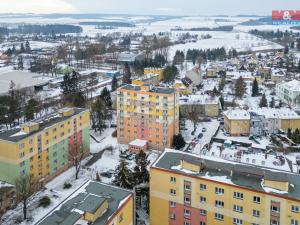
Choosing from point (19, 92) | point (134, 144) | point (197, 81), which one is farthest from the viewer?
point (197, 81)

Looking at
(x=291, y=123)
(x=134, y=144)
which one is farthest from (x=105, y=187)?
(x=291, y=123)

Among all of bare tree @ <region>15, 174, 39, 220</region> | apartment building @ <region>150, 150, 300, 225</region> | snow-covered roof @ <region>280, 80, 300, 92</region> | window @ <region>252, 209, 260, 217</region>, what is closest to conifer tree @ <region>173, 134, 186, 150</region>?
apartment building @ <region>150, 150, 300, 225</region>

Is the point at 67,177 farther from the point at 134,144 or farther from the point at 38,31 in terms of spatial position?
the point at 38,31

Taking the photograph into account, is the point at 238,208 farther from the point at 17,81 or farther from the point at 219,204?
the point at 17,81

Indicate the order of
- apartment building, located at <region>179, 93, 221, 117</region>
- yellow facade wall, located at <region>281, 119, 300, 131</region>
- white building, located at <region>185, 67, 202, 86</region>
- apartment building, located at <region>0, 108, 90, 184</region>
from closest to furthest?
apartment building, located at <region>0, 108, 90, 184</region>
yellow facade wall, located at <region>281, 119, 300, 131</region>
apartment building, located at <region>179, 93, 221, 117</region>
white building, located at <region>185, 67, 202, 86</region>

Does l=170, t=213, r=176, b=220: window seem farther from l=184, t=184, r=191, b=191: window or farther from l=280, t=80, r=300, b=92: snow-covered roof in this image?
l=280, t=80, r=300, b=92: snow-covered roof

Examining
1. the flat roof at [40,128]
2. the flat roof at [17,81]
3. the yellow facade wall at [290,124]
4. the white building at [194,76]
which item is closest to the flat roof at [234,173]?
the flat roof at [40,128]

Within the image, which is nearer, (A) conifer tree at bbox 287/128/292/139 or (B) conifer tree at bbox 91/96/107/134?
(A) conifer tree at bbox 287/128/292/139
